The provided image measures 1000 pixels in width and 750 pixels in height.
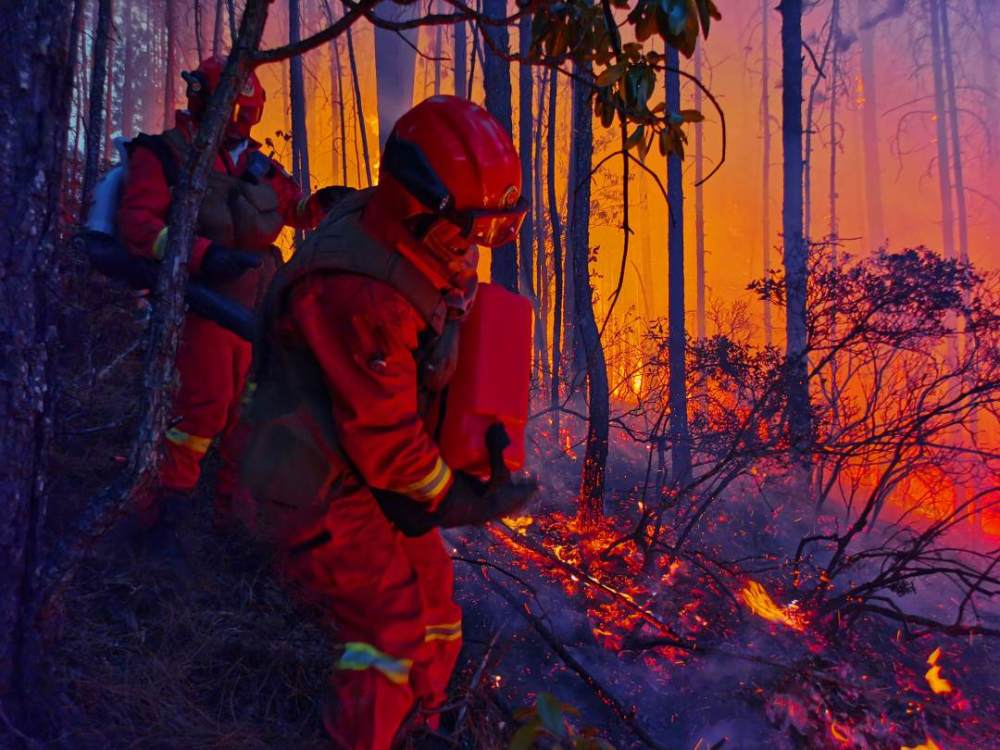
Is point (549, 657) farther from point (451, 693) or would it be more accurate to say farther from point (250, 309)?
point (250, 309)

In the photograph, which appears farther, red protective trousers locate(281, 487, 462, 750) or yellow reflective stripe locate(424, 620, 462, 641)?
yellow reflective stripe locate(424, 620, 462, 641)

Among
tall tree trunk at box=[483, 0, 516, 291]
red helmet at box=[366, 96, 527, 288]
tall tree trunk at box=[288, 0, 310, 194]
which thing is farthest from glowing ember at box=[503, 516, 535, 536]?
tall tree trunk at box=[288, 0, 310, 194]

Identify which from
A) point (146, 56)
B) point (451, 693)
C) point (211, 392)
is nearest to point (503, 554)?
point (451, 693)

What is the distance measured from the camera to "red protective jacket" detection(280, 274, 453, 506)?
1.76 meters

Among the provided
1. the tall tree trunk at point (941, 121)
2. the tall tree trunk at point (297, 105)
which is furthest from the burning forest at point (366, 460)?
the tall tree trunk at point (941, 121)

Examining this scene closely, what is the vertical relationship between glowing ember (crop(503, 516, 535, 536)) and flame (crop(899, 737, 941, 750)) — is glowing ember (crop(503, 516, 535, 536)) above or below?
above

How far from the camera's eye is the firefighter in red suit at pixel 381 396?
5.88 feet

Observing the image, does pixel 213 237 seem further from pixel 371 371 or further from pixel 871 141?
pixel 871 141

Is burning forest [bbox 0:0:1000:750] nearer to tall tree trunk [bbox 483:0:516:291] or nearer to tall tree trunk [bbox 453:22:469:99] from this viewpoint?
tall tree trunk [bbox 483:0:516:291]

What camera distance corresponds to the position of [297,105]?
6.61 metres

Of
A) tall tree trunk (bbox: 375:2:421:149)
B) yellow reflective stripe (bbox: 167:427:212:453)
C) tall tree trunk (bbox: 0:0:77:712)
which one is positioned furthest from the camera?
tall tree trunk (bbox: 375:2:421:149)

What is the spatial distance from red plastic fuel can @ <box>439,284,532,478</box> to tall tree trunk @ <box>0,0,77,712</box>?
106cm

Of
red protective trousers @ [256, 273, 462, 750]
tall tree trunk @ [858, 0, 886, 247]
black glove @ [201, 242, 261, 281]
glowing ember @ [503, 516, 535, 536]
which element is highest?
tall tree trunk @ [858, 0, 886, 247]

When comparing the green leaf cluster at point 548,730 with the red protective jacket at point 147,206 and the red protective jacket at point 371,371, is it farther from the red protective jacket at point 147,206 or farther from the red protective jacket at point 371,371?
the red protective jacket at point 147,206
